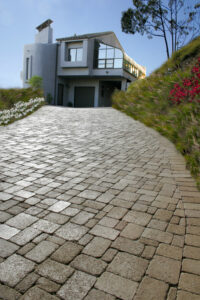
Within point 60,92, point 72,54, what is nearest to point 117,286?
point 60,92

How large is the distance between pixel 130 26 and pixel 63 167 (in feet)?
72.7

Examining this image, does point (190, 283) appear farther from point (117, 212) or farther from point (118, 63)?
point (118, 63)

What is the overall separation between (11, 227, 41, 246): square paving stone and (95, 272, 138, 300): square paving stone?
0.87 m

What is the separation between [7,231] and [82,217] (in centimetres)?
83

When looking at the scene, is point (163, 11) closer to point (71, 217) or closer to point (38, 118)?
point (38, 118)

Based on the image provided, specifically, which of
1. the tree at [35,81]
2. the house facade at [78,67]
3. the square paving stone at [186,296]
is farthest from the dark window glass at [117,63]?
the square paving stone at [186,296]

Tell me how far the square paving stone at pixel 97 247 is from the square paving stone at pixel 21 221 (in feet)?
2.53

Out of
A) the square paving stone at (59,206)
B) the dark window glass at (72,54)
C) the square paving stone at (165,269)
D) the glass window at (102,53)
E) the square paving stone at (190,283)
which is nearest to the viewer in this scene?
the square paving stone at (190,283)

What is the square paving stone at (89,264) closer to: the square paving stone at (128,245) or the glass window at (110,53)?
the square paving stone at (128,245)

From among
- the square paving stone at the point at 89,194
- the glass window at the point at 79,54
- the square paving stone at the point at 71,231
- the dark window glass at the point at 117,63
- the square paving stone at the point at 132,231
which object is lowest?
the square paving stone at the point at 71,231

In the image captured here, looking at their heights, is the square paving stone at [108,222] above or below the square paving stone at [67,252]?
above

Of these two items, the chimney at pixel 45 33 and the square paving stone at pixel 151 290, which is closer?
the square paving stone at pixel 151 290

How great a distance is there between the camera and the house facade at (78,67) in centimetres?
2478

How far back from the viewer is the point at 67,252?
230 centimetres
